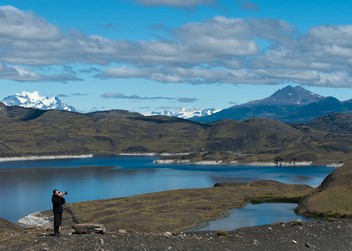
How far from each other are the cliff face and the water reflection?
Answer: 13.3 feet

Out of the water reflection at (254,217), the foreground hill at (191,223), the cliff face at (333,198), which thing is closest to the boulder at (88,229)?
the foreground hill at (191,223)

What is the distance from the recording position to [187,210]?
139750 mm

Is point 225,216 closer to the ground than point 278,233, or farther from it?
closer to the ground

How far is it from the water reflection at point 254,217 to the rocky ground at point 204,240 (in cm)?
5385

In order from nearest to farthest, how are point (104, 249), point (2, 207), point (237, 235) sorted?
point (104, 249) → point (237, 235) → point (2, 207)

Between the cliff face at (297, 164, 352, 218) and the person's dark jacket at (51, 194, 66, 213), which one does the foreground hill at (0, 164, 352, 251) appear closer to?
the cliff face at (297, 164, 352, 218)

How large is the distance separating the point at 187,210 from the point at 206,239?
97326 millimetres

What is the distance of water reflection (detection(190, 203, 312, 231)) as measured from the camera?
114 meters

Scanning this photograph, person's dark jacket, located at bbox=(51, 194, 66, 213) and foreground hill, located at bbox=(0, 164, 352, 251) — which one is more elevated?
person's dark jacket, located at bbox=(51, 194, 66, 213)

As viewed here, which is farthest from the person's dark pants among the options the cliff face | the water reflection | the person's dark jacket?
the cliff face

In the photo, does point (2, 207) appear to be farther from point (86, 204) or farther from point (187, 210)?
point (187, 210)

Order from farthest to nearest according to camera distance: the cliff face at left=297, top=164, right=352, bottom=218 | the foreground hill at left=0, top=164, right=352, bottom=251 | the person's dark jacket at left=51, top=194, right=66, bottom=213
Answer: the cliff face at left=297, top=164, right=352, bottom=218
the person's dark jacket at left=51, top=194, right=66, bottom=213
the foreground hill at left=0, top=164, right=352, bottom=251

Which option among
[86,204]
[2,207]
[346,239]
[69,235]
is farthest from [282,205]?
[69,235]

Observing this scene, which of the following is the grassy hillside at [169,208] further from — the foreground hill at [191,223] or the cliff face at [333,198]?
the cliff face at [333,198]
